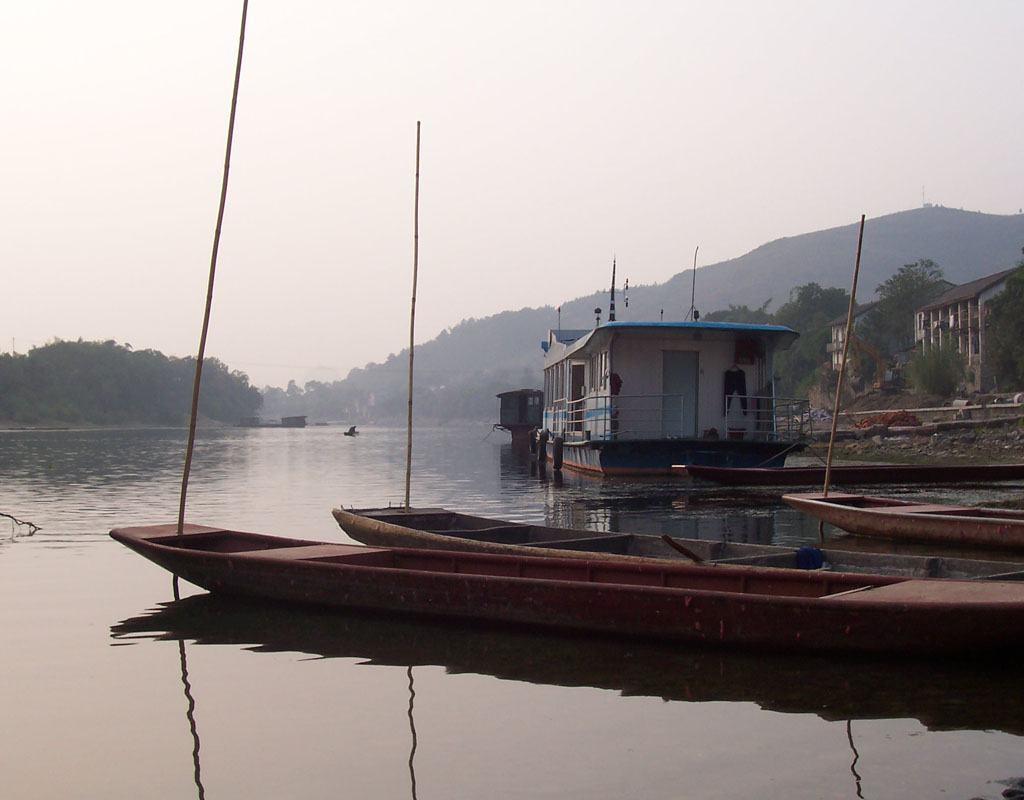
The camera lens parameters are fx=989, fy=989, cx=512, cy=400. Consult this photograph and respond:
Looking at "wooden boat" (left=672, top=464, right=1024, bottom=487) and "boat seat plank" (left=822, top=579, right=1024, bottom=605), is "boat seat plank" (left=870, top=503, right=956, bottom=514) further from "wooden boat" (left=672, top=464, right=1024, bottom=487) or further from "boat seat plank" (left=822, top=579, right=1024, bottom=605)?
"boat seat plank" (left=822, top=579, right=1024, bottom=605)

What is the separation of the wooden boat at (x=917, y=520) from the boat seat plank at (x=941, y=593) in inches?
220

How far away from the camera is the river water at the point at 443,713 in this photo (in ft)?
Answer: 15.8

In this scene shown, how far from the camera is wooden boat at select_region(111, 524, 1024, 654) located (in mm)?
6191

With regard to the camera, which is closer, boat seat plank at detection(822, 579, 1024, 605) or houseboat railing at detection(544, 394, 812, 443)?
boat seat plank at detection(822, 579, 1024, 605)

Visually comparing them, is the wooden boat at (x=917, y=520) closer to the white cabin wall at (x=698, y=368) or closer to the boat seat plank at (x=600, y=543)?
the boat seat plank at (x=600, y=543)

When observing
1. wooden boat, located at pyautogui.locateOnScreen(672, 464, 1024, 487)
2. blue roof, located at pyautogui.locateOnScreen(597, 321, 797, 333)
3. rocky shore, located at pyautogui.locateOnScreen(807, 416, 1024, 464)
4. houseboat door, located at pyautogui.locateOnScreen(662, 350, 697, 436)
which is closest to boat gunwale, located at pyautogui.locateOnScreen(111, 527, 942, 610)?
wooden boat, located at pyautogui.locateOnScreen(672, 464, 1024, 487)

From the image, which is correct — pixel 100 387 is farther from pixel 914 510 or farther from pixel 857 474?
pixel 914 510

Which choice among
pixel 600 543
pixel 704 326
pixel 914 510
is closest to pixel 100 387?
pixel 704 326

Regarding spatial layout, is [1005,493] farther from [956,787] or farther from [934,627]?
[956,787]

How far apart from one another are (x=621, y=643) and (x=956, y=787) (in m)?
2.98

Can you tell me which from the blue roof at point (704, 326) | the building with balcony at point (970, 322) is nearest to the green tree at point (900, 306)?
the building with balcony at point (970, 322)

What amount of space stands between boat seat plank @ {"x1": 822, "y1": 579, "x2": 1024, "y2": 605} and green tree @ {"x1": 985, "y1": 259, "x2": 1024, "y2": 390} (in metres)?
51.3

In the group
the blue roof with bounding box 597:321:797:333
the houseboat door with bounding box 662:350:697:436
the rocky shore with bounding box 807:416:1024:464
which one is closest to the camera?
the blue roof with bounding box 597:321:797:333

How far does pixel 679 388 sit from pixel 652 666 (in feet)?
58.3
